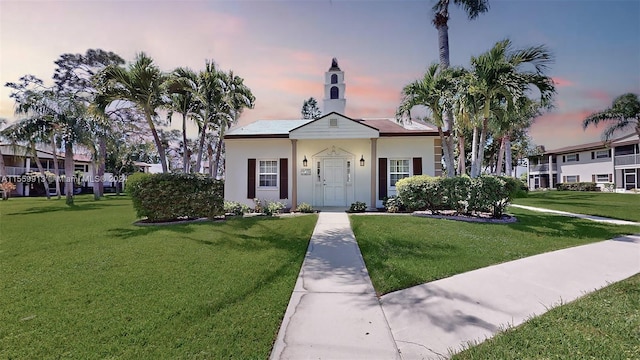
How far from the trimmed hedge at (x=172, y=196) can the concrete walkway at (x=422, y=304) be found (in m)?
5.85

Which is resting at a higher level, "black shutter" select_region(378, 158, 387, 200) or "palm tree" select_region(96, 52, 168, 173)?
"palm tree" select_region(96, 52, 168, 173)

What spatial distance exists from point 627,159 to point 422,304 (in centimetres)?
4416

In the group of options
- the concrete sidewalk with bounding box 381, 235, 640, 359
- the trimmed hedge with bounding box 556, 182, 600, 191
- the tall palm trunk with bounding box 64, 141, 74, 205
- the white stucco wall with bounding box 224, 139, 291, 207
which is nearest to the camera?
the concrete sidewalk with bounding box 381, 235, 640, 359

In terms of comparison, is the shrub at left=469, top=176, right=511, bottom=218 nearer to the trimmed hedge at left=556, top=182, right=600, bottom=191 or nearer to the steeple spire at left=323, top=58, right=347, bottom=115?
the steeple spire at left=323, top=58, right=347, bottom=115

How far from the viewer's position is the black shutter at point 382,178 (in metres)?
13.4

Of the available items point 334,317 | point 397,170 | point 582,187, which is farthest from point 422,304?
point 582,187

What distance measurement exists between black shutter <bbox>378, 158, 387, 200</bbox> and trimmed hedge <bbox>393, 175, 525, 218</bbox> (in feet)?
6.57

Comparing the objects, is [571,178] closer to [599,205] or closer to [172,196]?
[599,205]

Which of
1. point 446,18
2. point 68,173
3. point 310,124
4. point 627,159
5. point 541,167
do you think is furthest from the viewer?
point 541,167

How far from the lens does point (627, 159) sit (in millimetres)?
32844

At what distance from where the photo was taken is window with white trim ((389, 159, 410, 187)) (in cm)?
1360

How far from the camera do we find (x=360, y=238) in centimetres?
738

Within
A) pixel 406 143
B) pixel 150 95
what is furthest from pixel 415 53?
pixel 150 95

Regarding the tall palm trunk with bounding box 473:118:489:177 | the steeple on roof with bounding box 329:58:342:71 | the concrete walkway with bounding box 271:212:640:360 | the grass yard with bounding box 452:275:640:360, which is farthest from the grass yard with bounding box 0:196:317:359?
the steeple on roof with bounding box 329:58:342:71
